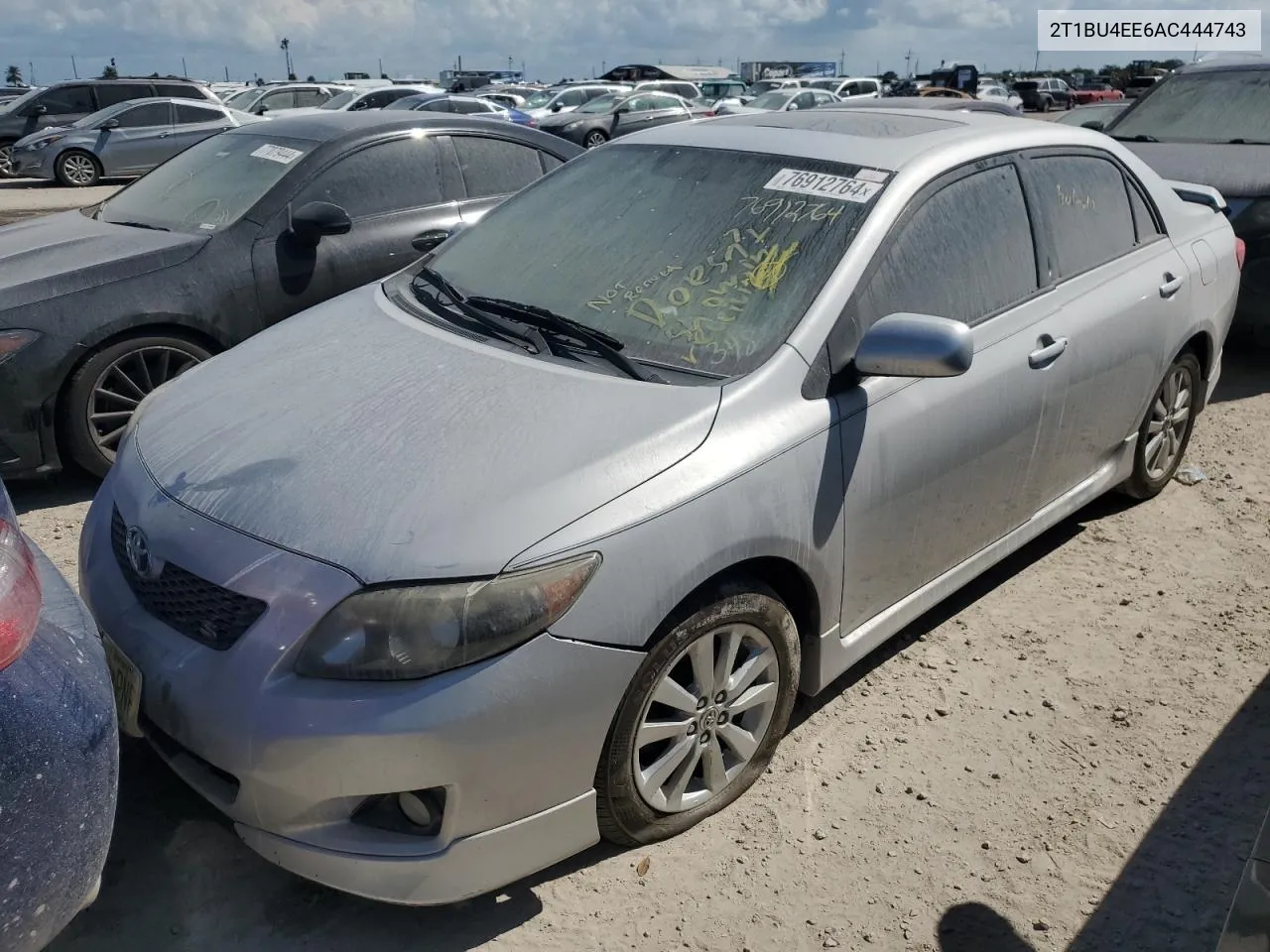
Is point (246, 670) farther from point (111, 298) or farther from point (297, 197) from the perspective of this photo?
point (297, 197)

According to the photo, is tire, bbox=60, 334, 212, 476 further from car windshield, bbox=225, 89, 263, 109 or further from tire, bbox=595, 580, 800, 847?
car windshield, bbox=225, 89, 263, 109

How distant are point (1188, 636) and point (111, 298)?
436 centimetres

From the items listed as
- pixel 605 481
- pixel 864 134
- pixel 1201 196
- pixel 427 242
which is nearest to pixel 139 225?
pixel 427 242

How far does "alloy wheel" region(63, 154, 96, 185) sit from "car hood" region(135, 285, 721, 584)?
15354mm

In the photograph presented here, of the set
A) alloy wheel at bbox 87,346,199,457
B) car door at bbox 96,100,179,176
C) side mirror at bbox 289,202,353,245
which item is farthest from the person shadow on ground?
car door at bbox 96,100,179,176

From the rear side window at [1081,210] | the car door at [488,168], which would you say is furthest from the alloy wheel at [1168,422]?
the car door at [488,168]

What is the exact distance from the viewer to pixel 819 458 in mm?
2611

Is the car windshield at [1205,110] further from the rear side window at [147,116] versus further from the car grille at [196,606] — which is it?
the rear side window at [147,116]

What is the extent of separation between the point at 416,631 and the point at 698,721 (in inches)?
31.2

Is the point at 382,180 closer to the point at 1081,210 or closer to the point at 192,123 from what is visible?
the point at 1081,210

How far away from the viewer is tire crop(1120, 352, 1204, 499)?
420 cm

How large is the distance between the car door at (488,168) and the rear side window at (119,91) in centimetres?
1530

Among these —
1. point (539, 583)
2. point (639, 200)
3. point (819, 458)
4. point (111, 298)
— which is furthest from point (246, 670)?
point (111, 298)

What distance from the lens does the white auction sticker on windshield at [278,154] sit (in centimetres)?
514
